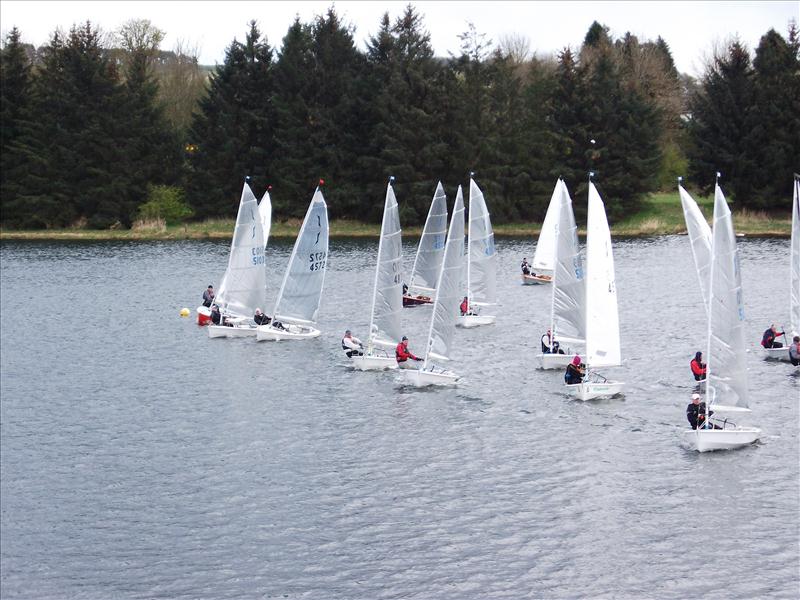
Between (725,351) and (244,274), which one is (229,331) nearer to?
(244,274)

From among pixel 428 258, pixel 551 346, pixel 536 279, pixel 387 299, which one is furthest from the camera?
pixel 536 279

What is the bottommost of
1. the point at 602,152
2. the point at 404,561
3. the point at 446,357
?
the point at 404,561

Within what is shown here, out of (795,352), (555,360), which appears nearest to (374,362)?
(555,360)

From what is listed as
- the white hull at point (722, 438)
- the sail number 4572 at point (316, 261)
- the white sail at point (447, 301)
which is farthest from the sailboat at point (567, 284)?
the sail number 4572 at point (316, 261)

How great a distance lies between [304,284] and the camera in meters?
52.0

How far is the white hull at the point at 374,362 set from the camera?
45844 mm

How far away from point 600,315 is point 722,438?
8386 mm

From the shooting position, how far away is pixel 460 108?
4063 inches

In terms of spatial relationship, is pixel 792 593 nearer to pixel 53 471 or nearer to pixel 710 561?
pixel 710 561

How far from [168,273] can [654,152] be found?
163 ft

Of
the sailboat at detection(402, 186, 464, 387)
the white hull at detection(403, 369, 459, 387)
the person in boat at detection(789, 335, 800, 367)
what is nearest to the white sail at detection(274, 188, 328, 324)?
the white hull at detection(403, 369, 459, 387)

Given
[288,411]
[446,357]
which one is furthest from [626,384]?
[288,411]

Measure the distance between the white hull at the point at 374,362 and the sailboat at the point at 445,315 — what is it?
3.22m

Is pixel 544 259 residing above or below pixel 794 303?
above
